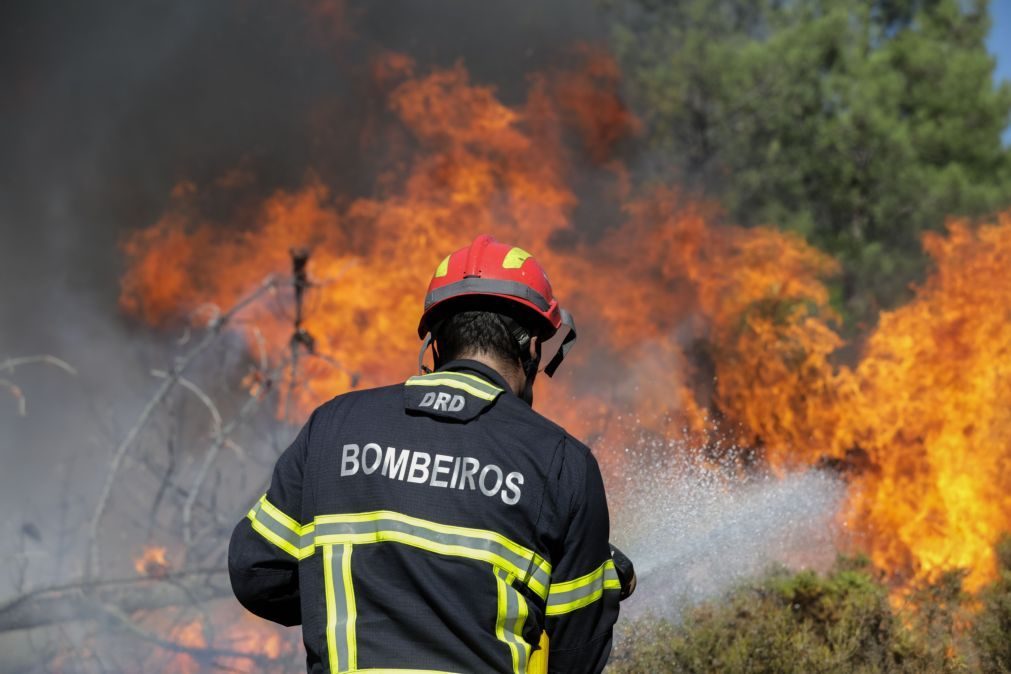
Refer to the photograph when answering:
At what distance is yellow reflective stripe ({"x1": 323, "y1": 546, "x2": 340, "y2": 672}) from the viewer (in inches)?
77.2

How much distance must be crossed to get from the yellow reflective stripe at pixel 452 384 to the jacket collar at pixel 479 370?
76mm

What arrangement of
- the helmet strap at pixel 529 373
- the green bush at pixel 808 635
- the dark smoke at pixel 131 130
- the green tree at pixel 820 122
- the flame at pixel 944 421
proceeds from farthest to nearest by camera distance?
the green tree at pixel 820 122
the dark smoke at pixel 131 130
the flame at pixel 944 421
the green bush at pixel 808 635
the helmet strap at pixel 529 373

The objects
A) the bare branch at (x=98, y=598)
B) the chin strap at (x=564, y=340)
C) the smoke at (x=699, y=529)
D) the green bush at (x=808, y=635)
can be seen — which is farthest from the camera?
the bare branch at (x=98, y=598)

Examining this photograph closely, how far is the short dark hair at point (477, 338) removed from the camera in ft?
7.41

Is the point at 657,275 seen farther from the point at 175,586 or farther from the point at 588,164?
the point at 175,586

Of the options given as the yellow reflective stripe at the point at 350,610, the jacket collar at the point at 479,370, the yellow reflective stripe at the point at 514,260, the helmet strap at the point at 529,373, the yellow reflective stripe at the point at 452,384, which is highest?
the yellow reflective stripe at the point at 514,260

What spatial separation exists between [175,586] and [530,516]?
5082 millimetres

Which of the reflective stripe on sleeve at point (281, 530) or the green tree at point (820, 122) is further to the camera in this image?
the green tree at point (820, 122)

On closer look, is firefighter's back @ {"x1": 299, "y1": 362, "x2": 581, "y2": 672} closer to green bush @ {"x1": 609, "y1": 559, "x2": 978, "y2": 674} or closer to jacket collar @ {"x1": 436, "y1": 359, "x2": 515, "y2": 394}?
jacket collar @ {"x1": 436, "y1": 359, "x2": 515, "y2": 394}

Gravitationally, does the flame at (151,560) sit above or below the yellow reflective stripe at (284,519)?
above

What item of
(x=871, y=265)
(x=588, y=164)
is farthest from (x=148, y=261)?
(x=871, y=265)

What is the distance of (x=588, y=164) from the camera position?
40.7ft

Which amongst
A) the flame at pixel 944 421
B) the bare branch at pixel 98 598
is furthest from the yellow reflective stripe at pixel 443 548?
the flame at pixel 944 421

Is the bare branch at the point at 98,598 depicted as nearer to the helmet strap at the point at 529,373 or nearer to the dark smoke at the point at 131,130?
the helmet strap at the point at 529,373
